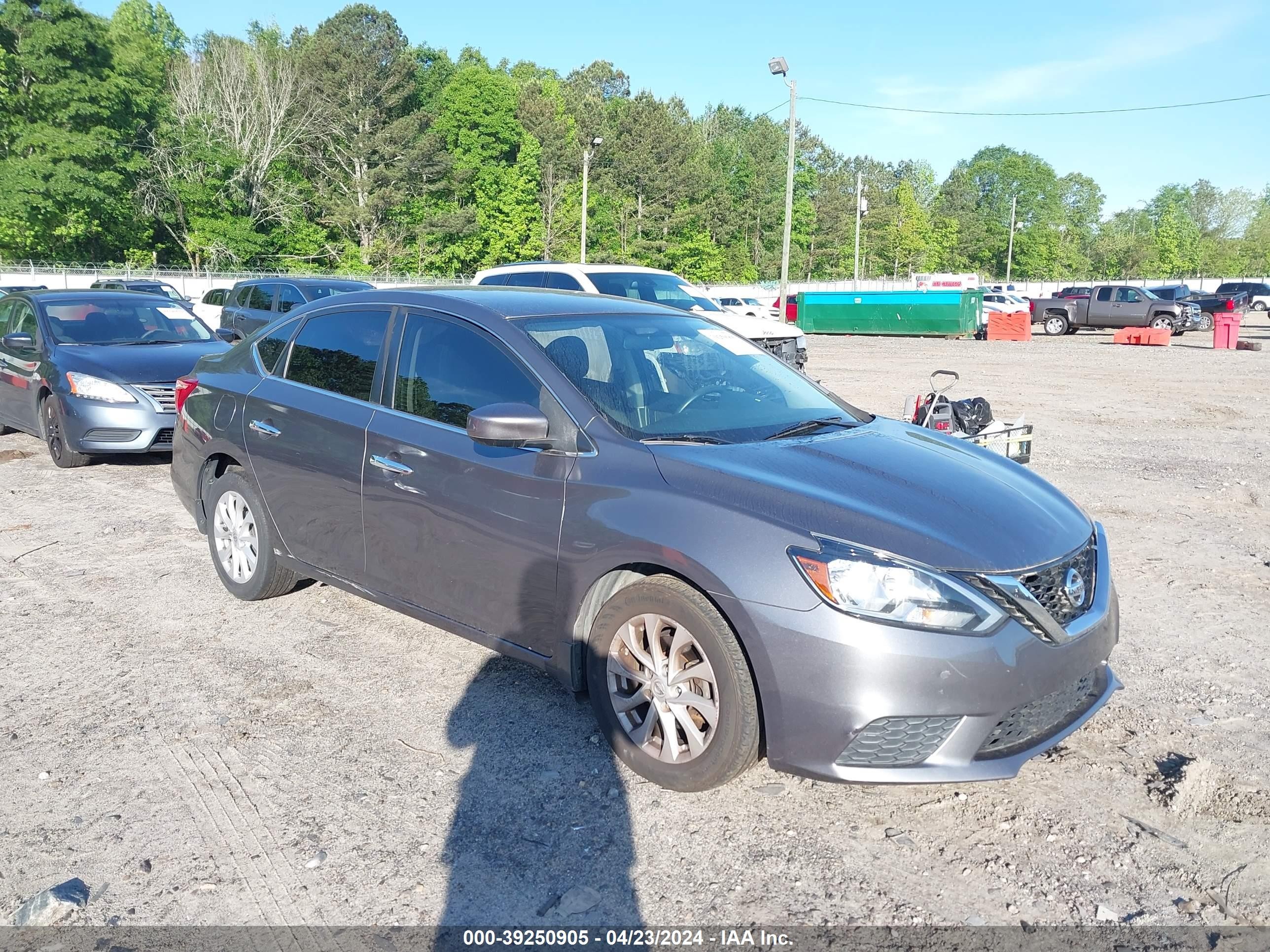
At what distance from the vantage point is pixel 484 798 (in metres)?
3.53

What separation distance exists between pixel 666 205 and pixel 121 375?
70.5 m

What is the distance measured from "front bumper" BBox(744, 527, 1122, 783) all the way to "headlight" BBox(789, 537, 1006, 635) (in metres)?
0.04

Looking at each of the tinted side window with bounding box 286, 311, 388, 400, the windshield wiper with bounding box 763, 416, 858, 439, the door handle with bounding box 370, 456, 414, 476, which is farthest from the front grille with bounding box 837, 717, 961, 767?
the tinted side window with bounding box 286, 311, 388, 400

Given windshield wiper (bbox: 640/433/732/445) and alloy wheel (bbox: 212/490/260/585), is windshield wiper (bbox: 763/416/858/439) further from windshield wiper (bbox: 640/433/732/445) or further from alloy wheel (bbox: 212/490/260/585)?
alloy wheel (bbox: 212/490/260/585)

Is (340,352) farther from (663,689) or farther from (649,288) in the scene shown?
(649,288)

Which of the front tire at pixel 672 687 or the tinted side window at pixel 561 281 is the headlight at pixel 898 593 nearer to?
the front tire at pixel 672 687

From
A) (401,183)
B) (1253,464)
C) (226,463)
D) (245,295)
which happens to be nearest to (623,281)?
(245,295)

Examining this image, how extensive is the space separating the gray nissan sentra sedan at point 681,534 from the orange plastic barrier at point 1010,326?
29.3m

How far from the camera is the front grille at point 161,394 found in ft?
30.0

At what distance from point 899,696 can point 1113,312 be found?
34014 millimetres

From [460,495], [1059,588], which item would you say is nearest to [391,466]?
[460,495]

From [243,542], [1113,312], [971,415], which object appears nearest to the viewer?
[243,542]

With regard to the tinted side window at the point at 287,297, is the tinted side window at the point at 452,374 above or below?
below

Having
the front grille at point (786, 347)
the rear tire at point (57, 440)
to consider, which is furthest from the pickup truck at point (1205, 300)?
the rear tire at point (57, 440)
